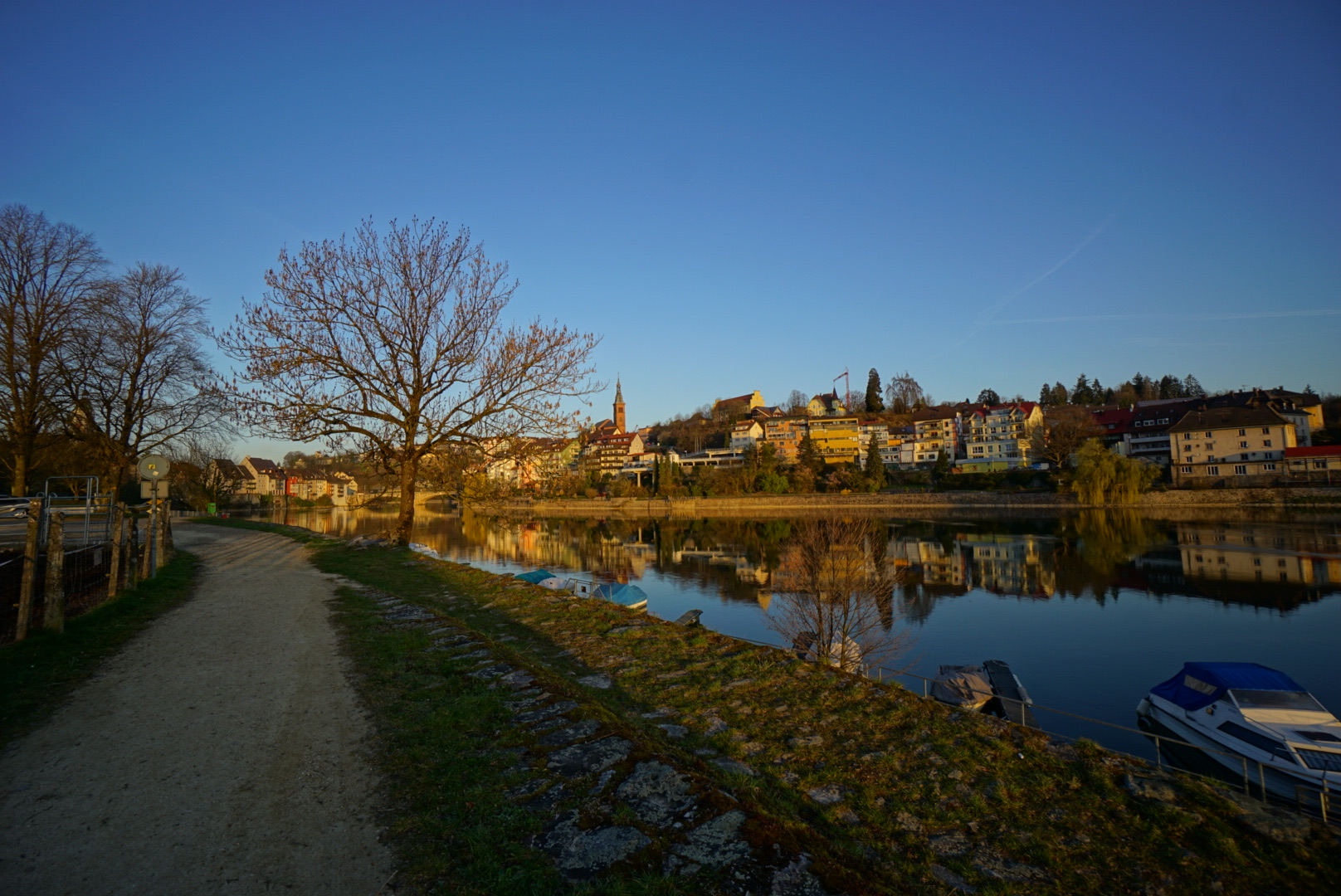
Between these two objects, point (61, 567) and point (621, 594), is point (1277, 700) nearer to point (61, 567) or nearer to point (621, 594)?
point (621, 594)

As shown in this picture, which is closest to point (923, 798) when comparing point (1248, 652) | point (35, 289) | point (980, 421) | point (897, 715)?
point (897, 715)

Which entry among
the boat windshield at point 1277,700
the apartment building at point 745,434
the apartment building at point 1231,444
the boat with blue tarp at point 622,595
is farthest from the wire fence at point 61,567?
the apartment building at point 745,434

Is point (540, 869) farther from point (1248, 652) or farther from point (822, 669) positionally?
point (1248, 652)

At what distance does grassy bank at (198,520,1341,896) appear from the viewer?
400 centimetres

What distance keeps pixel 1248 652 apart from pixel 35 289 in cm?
4020

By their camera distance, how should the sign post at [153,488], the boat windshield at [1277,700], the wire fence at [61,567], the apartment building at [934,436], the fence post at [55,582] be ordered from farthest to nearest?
the apartment building at [934,436] → the sign post at [153,488] → the boat windshield at [1277,700] → the fence post at [55,582] → the wire fence at [61,567]

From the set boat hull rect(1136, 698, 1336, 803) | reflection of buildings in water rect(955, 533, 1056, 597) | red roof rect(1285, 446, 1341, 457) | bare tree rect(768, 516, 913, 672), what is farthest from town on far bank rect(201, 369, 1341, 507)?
reflection of buildings in water rect(955, 533, 1056, 597)

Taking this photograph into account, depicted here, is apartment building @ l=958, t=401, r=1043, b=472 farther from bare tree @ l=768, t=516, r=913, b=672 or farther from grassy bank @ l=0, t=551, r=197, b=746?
grassy bank @ l=0, t=551, r=197, b=746

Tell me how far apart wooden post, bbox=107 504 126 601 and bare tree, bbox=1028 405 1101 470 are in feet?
319

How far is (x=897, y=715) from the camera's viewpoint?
6.86 metres

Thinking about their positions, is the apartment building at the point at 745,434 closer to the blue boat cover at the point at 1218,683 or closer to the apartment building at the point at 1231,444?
the apartment building at the point at 1231,444

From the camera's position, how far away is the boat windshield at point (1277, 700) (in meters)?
12.0

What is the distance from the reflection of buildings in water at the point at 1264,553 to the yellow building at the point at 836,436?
210 feet

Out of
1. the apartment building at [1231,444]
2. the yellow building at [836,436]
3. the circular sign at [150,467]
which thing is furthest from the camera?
the yellow building at [836,436]
